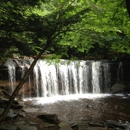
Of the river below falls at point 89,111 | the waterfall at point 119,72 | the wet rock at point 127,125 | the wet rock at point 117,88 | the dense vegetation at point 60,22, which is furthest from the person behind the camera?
the waterfall at point 119,72

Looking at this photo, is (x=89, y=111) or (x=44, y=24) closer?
(x=44, y=24)

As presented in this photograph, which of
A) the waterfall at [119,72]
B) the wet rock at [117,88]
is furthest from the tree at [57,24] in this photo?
the waterfall at [119,72]

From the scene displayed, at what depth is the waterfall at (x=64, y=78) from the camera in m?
15.0

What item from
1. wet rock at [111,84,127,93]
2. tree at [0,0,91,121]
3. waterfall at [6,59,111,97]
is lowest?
wet rock at [111,84,127,93]

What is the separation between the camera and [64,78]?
16438mm

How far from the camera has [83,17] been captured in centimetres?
553

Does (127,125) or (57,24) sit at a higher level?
(57,24)

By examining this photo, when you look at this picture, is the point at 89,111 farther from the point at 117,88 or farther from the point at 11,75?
the point at 117,88

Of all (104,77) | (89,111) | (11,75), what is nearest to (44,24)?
(89,111)

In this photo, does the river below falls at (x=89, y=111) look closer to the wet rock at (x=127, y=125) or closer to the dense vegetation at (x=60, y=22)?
the wet rock at (x=127, y=125)

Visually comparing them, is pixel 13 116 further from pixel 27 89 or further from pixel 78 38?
pixel 27 89

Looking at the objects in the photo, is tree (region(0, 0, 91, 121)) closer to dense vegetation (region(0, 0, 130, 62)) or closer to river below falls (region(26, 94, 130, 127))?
→ dense vegetation (region(0, 0, 130, 62))

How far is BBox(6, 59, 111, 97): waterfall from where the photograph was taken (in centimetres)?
1501

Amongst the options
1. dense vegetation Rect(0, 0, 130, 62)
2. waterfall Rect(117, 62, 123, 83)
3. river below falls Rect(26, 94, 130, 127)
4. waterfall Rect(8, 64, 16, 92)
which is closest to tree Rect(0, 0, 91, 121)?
dense vegetation Rect(0, 0, 130, 62)
